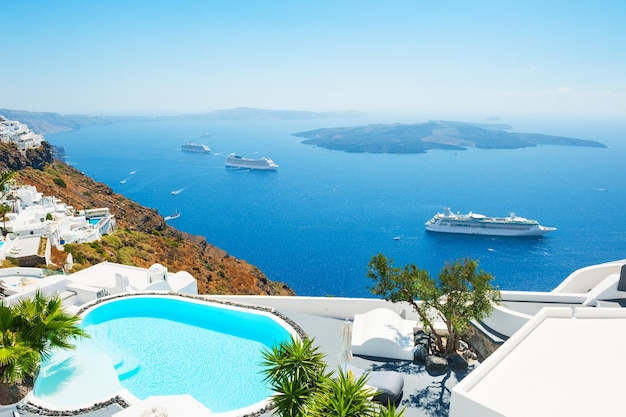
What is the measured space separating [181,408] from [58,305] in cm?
355

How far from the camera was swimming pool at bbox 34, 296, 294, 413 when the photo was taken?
9985 mm

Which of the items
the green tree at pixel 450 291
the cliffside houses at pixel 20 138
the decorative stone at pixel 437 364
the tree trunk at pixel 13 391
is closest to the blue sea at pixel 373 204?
the green tree at pixel 450 291

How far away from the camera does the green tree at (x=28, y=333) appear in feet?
26.5

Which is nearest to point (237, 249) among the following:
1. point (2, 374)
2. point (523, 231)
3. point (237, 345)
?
point (523, 231)

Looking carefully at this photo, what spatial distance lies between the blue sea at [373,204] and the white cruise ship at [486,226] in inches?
45.5

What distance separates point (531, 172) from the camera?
106125mm

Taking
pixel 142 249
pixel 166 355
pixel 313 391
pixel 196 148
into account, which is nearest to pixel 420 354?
pixel 313 391

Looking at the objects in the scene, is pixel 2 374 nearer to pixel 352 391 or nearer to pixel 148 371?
pixel 148 371

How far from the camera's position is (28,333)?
8711mm

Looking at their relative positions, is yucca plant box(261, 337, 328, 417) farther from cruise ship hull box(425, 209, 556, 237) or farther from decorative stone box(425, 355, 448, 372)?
cruise ship hull box(425, 209, 556, 237)

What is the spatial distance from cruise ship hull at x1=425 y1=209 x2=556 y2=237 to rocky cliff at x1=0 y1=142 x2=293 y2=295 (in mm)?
30239

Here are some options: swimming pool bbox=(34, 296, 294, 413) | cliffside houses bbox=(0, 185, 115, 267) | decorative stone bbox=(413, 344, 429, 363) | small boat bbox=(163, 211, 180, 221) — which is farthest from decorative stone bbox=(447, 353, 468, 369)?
small boat bbox=(163, 211, 180, 221)

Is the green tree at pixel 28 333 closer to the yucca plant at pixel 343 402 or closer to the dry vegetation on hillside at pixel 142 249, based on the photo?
the yucca plant at pixel 343 402

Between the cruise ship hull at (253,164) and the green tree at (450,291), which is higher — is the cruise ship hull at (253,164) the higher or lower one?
the lower one
